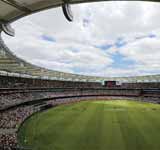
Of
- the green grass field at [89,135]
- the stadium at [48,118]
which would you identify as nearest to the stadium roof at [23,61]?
the stadium at [48,118]

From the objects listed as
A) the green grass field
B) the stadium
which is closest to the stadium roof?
the stadium

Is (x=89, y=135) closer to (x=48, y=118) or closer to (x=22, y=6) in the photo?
(x=48, y=118)

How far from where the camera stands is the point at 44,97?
5522 centimetres

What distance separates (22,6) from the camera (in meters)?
4.75

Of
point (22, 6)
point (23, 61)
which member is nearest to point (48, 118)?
point (23, 61)

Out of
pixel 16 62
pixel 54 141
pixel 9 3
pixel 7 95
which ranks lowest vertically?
pixel 54 141

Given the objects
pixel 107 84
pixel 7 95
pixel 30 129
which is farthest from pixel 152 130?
pixel 107 84

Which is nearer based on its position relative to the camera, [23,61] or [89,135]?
[89,135]

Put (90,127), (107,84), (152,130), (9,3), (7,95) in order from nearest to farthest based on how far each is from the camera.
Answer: (9,3), (152,130), (90,127), (7,95), (107,84)

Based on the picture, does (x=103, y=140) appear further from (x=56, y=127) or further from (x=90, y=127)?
(x=56, y=127)

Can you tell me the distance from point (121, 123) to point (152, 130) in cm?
488

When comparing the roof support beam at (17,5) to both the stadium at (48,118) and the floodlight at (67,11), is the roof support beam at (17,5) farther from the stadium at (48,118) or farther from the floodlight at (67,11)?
the floodlight at (67,11)

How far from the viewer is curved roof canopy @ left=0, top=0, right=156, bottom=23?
4.59 meters

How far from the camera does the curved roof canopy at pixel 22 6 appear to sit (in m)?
4.59
